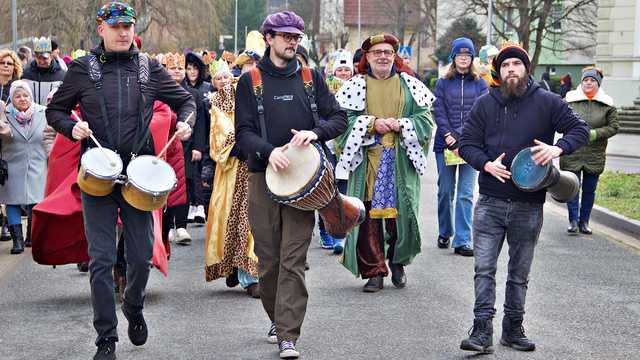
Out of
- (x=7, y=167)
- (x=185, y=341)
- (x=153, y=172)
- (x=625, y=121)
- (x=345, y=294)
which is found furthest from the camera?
(x=625, y=121)

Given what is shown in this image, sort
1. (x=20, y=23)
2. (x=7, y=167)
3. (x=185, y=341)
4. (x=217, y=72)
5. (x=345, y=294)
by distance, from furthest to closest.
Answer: (x=20, y=23) → (x=7, y=167) → (x=217, y=72) → (x=345, y=294) → (x=185, y=341)

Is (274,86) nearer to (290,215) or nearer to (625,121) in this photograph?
(290,215)

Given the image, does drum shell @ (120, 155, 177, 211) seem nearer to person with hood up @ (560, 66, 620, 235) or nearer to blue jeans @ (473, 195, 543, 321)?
blue jeans @ (473, 195, 543, 321)

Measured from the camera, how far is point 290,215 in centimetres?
712

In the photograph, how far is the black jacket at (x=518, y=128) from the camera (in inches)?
283

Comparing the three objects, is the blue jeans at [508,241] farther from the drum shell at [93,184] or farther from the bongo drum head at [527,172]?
the drum shell at [93,184]

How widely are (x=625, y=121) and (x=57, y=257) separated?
95.8ft

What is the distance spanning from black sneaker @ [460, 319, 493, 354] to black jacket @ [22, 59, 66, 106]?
751cm

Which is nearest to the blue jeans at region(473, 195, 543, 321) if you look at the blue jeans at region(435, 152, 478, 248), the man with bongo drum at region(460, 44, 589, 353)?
the man with bongo drum at region(460, 44, 589, 353)

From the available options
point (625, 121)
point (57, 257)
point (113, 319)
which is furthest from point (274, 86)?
point (625, 121)

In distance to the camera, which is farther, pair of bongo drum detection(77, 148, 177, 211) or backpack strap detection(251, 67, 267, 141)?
backpack strap detection(251, 67, 267, 141)

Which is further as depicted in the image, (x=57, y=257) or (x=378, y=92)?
(x=378, y=92)

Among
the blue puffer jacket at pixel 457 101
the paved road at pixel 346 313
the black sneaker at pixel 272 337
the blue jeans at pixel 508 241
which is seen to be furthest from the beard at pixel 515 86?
the blue puffer jacket at pixel 457 101

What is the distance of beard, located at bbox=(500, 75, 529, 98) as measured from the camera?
23.5 ft
